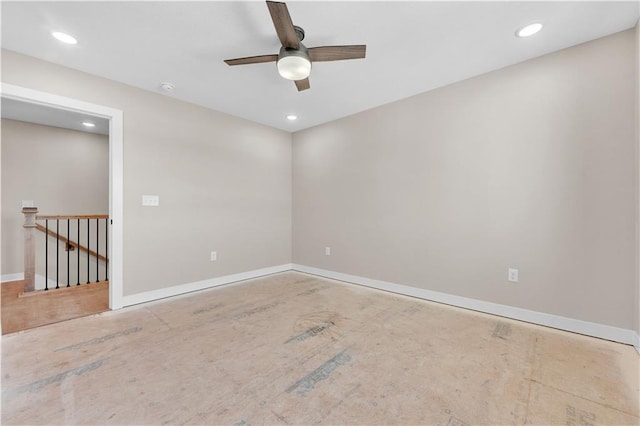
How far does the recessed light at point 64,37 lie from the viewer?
85.5 inches

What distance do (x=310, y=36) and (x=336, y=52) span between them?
1.08 ft

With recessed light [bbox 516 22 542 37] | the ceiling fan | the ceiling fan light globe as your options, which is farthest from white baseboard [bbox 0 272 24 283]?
recessed light [bbox 516 22 542 37]

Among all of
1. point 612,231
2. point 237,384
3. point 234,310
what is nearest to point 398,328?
point 237,384

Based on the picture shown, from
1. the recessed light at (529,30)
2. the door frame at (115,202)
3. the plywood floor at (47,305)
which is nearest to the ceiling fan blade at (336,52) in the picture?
the recessed light at (529,30)

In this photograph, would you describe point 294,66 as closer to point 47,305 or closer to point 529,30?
point 529,30

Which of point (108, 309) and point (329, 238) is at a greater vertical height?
point (329, 238)

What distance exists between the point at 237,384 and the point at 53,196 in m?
5.05

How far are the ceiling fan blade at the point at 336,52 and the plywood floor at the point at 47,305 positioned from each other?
3.35 metres

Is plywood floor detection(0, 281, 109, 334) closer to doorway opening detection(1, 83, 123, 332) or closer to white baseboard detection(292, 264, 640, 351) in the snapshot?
doorway opening detection(1, 83, 123, 332)

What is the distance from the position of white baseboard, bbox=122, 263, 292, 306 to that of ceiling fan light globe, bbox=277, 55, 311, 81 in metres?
2.91

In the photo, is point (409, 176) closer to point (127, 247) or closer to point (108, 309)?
point (127, 247)

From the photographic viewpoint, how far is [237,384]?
164cm

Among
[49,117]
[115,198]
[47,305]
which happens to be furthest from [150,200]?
[49,117]

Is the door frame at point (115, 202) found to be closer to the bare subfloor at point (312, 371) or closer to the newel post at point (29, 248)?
the bare subfloor at point (312, 371)
